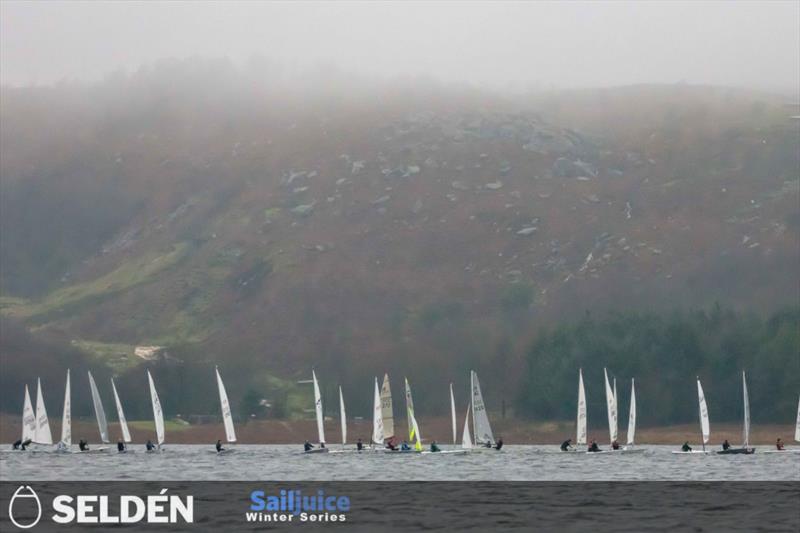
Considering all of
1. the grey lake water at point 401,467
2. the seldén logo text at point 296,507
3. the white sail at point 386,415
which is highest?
the white sail at point 386,415

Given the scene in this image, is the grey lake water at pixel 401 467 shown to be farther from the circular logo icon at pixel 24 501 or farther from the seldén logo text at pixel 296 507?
the seldén logo text at pixel 296 507

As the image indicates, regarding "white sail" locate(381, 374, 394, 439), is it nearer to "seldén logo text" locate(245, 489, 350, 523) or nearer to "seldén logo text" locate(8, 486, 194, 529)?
"seldén logo text" locate(245, 489, 350, 523)

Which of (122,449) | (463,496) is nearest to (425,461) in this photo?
(122,449)

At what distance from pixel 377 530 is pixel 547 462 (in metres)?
86.4

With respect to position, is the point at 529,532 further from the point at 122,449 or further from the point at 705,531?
the point at 122,449

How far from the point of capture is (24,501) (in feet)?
286

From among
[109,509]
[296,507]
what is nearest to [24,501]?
[109,509]

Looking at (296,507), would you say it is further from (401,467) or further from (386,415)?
(386,415)

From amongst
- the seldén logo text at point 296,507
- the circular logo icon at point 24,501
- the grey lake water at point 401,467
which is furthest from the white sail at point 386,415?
the seldén logo text at point 296,507

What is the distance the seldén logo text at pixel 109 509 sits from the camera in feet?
244

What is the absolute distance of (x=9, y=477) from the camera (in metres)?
116

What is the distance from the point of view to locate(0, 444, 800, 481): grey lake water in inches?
4739

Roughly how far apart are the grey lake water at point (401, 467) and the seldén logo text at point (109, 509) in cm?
2693

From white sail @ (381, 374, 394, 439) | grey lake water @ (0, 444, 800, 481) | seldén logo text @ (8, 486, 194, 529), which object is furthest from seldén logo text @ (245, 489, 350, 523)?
white sail @ (381, 374, 394, 439)
